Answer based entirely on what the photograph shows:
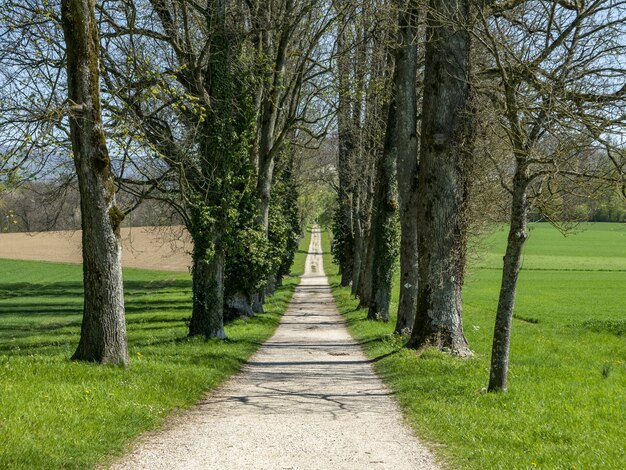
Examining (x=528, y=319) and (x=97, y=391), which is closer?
(x=97, y=391)

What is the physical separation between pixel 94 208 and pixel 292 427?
5.22m

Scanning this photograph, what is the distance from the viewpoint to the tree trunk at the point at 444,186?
14.2 meters

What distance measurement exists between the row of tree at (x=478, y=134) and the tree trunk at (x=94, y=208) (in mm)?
5739

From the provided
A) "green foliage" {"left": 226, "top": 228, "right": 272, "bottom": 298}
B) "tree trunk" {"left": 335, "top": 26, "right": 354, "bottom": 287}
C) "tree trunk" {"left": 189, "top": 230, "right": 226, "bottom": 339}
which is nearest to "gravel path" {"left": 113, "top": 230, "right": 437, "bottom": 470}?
"tree trunk" {"left": 189, "top": 230, "right": 226, "bottom": 339}

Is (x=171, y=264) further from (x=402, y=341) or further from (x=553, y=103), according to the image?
(x=553, y=103)

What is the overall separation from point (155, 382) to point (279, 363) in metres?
4.85

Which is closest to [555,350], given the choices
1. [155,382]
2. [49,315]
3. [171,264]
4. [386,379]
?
[386,379]

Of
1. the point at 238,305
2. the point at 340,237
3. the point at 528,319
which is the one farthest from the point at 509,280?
the point at 340,237

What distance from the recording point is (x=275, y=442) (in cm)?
774

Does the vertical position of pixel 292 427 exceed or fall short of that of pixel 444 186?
it falls short

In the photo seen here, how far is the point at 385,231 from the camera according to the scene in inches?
931

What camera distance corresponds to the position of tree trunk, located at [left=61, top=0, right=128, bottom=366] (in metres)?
11.1

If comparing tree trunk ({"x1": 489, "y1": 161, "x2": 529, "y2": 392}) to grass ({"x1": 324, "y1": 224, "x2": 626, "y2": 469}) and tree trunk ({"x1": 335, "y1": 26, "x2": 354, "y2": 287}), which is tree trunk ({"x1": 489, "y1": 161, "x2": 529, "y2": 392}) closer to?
grass ({"x1": 324, "y1": 224, "x2": 626, "y2": 469})

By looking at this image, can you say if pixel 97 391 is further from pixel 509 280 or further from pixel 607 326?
pixel 607 326
